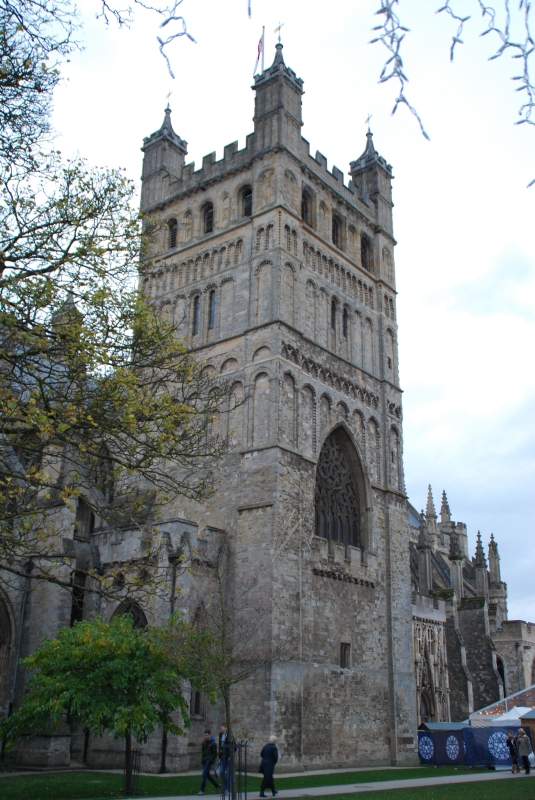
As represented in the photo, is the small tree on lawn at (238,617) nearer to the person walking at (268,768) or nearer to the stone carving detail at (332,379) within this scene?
the person walking at (268,768)

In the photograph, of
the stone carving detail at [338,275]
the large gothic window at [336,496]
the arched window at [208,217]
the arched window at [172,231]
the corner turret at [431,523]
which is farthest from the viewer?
the corner turret at [431,523]

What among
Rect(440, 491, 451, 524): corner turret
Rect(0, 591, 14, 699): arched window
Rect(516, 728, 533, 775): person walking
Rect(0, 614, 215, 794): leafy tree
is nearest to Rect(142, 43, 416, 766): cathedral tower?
Rect(516, 728, 533, 775): person walking

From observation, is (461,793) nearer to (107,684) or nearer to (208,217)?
(107,684)

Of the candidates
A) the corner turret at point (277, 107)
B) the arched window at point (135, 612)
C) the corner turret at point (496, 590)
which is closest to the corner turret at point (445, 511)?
the corner turret at point (496, 590)

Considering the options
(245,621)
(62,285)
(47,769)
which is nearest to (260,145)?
(245,621)

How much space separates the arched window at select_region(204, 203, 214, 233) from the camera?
3119 cm

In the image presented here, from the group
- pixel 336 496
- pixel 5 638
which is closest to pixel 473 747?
pixel 336 496

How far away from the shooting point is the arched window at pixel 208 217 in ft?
102

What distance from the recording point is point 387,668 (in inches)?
1067

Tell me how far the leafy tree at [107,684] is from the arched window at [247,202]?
59.4ft

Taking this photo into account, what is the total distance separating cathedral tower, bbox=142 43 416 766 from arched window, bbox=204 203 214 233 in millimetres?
97

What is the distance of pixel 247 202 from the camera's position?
30125mm

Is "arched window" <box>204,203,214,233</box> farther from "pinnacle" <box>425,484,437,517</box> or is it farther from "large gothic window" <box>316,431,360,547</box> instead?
"pinnacle" <box>425,484,437,517</box>

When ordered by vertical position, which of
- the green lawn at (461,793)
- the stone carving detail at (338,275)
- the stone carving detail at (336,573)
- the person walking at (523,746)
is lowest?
the green lawn at (461,793)
